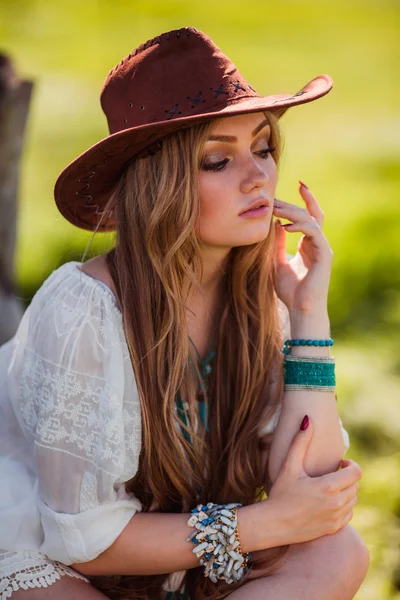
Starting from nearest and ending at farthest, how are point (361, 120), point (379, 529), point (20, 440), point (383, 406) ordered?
point (20, 440), point (379, 529), point (383, 406), point (361, 120)

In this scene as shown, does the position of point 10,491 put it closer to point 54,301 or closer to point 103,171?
point 54,301

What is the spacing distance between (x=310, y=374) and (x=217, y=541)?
2.00 feet

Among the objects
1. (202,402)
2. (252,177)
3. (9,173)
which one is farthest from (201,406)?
(9,173)

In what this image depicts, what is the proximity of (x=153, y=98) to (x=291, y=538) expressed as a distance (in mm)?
1372

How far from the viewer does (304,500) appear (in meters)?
2.43

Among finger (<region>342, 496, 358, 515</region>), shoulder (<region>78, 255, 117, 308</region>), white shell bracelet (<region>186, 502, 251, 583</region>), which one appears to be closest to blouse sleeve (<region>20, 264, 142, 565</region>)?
shoulder (<region>78, 255, 117, 308</region>)

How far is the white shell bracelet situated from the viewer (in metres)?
2.36

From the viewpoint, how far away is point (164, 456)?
2.50 metres

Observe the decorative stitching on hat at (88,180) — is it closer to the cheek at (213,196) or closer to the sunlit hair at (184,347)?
the sunlit hair at (184,347)

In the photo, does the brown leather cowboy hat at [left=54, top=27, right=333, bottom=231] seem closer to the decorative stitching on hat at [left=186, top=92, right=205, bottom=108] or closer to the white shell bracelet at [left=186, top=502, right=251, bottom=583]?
the decorative stitching on hat at [left=186, top=92, right=205, bottom=108]

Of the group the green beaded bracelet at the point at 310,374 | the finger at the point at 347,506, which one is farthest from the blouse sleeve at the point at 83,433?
the finger at the point at 347,506

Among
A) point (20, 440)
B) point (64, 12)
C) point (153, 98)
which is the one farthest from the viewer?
point (64, 12)

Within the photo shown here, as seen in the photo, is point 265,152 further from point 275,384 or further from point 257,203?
point 275,384

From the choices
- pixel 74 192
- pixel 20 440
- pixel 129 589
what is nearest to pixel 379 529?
pixel 129 589
